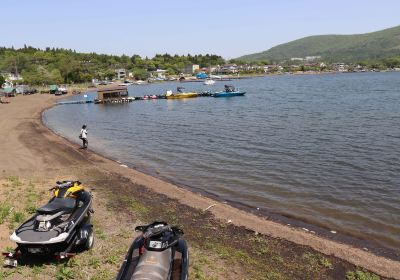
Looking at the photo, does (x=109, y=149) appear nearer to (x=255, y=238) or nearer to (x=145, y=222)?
(x=145, y=222)

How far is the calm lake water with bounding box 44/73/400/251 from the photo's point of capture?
1844 centimetres

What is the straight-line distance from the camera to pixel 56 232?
10.9 metres

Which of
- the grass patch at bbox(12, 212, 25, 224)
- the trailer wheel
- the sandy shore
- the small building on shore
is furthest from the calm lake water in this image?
the small building on shore

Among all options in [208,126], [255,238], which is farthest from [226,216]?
[208,126]

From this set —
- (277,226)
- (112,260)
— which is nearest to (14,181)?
(112,260)

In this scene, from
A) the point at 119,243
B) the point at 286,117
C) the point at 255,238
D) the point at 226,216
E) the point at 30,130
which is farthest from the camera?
the point at 286,117

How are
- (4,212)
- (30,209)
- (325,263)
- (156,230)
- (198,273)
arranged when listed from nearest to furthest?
(156,230) → (198,273) → (325,263) → (4,212) → (30,209)

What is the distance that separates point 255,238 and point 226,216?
8.30 feet

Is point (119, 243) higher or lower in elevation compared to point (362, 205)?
higher

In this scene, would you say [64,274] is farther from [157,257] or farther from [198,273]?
[198,273]

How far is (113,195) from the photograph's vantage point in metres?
19.1

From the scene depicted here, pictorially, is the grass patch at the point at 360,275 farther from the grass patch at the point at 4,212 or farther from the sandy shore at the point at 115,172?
the grass patch at the point at 4,212

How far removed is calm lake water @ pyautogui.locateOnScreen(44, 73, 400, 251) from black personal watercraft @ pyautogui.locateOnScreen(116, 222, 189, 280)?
29.5ft

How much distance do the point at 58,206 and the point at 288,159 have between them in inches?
770
